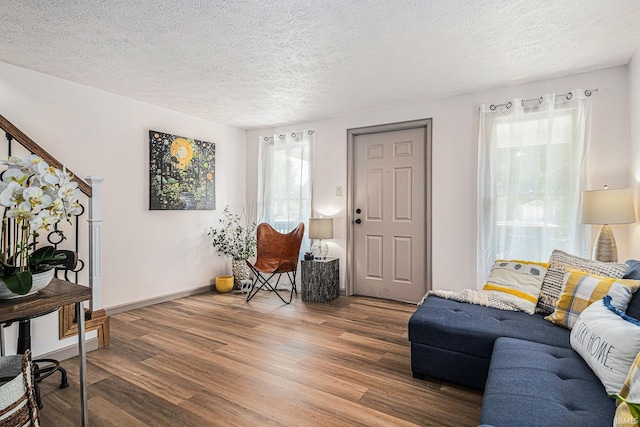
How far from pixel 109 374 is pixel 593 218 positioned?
3709 millimetres

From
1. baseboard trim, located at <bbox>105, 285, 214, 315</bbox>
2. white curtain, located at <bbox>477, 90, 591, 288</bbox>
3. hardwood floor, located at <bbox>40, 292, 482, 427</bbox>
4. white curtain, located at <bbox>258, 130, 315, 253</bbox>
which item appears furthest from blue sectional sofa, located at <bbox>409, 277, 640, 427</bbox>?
baseboard trim, located at <bbox>105, 285, 214, 315</bbox>

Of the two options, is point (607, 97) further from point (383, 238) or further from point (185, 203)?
point (185, 203)

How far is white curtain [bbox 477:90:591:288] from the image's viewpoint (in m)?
3.01

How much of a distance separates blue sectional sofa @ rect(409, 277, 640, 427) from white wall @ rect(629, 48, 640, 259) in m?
1.30

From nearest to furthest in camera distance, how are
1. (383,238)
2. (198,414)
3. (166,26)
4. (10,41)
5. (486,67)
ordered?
(198,414), (166,26), (10,41), (486,67), (383,238)

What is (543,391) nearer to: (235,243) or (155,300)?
(155,300)

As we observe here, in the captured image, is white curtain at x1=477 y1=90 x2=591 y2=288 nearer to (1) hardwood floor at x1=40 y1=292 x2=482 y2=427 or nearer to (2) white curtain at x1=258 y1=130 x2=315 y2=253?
(1) hardwood floor at x1=40 y1=292 x2=482 y2=427

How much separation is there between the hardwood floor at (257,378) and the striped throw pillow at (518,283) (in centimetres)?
71

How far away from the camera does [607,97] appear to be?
2951mm

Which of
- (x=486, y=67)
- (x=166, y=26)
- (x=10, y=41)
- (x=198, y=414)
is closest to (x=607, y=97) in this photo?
(x=486, y=67)

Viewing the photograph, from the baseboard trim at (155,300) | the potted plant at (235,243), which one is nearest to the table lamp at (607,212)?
→ the potted plant at (235,243)

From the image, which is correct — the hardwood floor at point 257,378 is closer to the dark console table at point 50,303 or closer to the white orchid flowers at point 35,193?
the dark console table at point 50,303

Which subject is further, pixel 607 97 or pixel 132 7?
pixel 607 97

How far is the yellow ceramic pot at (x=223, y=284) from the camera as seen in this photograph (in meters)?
4.54
